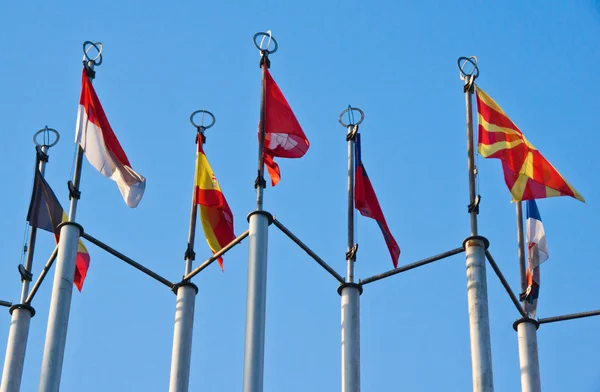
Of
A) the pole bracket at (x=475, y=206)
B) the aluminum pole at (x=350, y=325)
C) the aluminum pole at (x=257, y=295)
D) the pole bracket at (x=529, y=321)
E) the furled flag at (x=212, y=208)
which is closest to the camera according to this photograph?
the aluminum pole at (x=257, y=295)

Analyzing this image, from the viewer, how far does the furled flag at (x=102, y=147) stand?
32750 millimetres

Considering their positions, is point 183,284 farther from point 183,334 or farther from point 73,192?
point 73,192

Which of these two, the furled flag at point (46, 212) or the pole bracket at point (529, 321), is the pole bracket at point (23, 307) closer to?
the furled flag at point (46, 212)

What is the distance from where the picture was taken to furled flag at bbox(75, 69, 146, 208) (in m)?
32.8

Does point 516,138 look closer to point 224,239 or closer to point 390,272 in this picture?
point 390,272

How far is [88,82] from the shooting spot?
110 ft

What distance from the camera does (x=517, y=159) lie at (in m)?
32.7

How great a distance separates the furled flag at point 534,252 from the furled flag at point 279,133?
6725 mm

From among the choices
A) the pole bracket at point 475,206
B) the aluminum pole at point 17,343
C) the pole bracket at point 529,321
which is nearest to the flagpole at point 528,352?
the pole bracket at point 529,321

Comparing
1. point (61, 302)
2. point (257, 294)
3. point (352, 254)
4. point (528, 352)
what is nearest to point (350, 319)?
point (352, 254)

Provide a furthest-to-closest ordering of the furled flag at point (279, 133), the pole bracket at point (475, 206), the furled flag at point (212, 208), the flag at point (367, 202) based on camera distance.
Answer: the furled flag at point (212, 208), the flag at point (367, 202), the furled flag at point (279, 133), the pole bracket at point (475, 206)

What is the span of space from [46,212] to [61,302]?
248 inches

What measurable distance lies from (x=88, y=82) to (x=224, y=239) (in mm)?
5805

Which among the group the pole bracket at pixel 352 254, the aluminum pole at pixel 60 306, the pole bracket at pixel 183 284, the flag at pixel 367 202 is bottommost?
the aluminum pole at pixel 60 306
